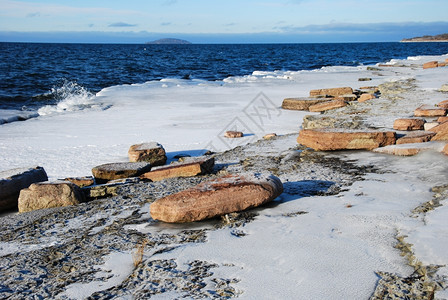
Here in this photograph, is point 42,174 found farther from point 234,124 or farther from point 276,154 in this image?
point 234,124

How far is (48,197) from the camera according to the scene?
394 cm

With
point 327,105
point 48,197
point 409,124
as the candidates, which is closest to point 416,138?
point 409,124

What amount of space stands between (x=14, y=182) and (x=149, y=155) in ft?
5.69

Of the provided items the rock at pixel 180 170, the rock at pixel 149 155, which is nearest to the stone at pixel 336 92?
the rock at pixel 149 155

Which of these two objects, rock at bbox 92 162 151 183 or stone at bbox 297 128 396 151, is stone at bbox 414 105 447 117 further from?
rock at bbox 92 162 151 183

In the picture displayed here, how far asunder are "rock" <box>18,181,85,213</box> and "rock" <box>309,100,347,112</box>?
258 inches

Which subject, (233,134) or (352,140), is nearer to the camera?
(352,140)

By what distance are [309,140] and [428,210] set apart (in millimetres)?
2393

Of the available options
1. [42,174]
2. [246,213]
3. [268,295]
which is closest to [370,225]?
[246,213]

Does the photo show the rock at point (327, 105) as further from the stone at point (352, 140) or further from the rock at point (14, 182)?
the rock at point (14, 182)

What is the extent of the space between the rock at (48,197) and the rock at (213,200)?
111cm

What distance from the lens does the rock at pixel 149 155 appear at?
5.62 metres

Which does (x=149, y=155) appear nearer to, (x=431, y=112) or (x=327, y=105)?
A: (x=431, y=112)

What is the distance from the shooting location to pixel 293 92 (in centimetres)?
1343
